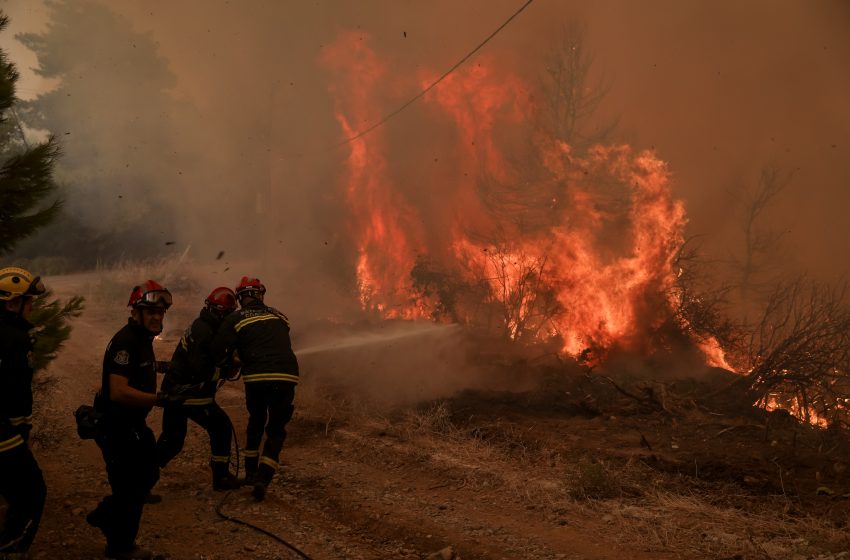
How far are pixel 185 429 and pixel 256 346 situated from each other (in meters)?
0.96

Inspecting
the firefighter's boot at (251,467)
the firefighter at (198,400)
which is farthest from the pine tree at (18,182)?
the firefighter's boot at (251,467)

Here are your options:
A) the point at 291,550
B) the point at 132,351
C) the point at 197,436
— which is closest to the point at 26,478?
the point at 132,351

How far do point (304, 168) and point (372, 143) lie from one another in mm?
4031

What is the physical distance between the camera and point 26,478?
3.86 m

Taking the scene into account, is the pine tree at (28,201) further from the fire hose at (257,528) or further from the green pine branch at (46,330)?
the fire hose at (257,528)

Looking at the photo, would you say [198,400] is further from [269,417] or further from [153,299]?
[153,299]

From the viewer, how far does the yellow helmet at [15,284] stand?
390 cm

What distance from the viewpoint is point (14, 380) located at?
3.83 meters

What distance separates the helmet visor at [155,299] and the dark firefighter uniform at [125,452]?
166 mm

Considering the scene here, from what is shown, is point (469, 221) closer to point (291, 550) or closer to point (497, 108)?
point (497, 108)

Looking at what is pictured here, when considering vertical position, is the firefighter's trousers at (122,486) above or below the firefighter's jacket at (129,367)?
below

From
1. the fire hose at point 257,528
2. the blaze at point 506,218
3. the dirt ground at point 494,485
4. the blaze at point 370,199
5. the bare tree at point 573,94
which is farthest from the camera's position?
the bare tree at point 573,94

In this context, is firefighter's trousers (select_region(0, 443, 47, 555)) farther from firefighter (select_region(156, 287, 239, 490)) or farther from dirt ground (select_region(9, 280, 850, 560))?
firefighter (select_region(156, 287, 239, 490))

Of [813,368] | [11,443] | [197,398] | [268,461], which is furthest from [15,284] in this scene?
[813,368]
